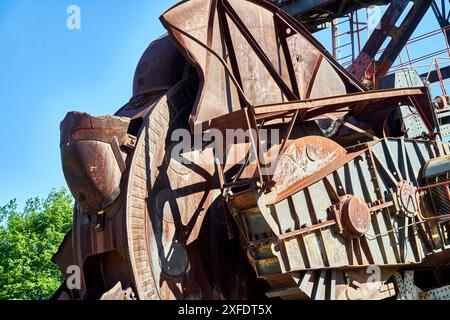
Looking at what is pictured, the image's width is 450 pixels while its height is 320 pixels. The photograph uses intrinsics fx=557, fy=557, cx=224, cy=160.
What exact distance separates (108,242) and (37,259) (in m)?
22.9

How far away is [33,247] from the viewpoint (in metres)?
28.6

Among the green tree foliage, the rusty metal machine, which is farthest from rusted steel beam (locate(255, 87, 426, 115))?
the green tree foliage

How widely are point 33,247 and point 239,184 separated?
24863mm

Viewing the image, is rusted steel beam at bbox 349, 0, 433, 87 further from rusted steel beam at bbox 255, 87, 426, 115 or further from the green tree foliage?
the green tree foliage

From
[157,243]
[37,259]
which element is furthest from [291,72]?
[37,259]

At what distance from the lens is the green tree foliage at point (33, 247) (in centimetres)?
2620

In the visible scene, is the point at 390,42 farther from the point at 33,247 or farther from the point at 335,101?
the point at 33,247

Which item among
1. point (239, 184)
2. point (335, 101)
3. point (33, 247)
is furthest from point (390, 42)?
point (33, 247)

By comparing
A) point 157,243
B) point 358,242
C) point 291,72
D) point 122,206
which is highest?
point 291,72

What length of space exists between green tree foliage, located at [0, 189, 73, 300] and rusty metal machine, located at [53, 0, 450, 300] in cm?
1980

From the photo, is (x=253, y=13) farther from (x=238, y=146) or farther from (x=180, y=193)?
(x=180, y=193)

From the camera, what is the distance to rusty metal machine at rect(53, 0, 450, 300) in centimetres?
627

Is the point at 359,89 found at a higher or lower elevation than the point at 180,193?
higher
